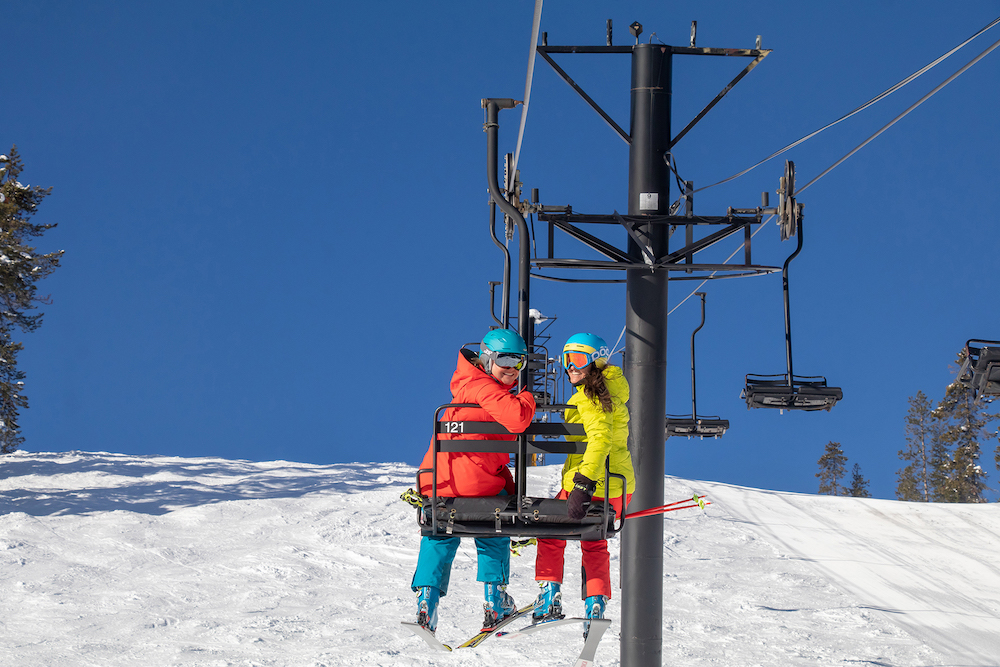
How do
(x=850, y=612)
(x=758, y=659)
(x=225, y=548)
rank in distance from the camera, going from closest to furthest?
(x=758, y=659) → (x=850, y=612) → (x=225, y=548)

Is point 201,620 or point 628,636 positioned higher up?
point 628,636

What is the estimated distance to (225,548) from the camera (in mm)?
19641

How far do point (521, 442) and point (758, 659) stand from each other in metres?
9.83

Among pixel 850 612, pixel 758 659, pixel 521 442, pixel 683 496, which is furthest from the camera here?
pixel 683 496

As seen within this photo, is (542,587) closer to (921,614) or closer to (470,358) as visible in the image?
(470,358)

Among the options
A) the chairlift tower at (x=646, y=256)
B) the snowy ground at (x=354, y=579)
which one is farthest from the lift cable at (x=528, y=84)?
the snowy ground at (x=354, y=579)

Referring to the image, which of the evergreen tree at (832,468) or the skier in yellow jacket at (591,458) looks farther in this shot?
the evergreen tree at (832,468)

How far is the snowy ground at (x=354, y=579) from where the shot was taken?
1430cm

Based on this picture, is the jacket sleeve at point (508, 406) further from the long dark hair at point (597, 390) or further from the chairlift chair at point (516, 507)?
the long dark hair at point (597, 390)

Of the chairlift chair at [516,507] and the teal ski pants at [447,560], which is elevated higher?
the chairlift chair at [516,507]

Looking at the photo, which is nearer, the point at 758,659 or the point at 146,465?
the point at 758,659

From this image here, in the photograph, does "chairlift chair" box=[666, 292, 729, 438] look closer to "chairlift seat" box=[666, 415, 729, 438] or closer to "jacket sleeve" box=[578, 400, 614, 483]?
"chairlift seat" box=[666, 415, 729, 438]

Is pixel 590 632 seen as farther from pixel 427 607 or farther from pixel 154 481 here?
pixel 154 481

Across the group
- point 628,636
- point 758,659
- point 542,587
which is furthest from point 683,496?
point 542,587
